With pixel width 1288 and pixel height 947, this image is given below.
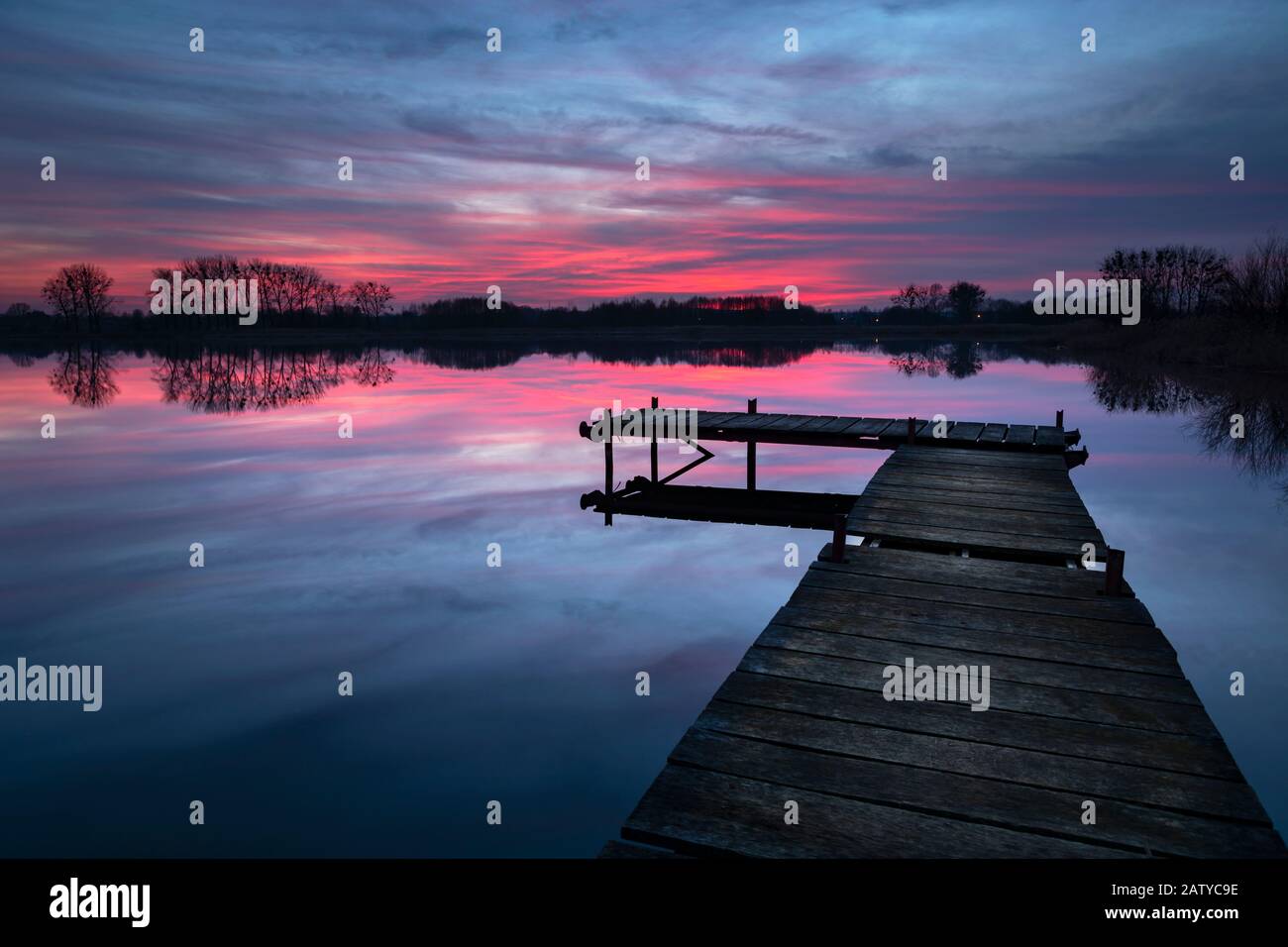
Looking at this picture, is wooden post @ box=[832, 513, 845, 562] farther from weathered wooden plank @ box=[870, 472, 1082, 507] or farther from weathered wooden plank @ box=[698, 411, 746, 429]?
weathered wooden plank @ box=[698, 411, 746, 429]

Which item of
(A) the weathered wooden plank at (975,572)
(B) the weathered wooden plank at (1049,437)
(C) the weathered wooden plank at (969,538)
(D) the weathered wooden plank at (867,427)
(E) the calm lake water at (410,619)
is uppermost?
(D) the weathered wooden plank at (867,427)

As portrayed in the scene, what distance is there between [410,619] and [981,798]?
8684 millimetres

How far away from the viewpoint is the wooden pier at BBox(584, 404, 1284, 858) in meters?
3.47

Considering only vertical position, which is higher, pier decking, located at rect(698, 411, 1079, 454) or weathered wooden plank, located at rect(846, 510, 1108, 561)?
pier decking, located at rect(698, 411, 1079, 454)

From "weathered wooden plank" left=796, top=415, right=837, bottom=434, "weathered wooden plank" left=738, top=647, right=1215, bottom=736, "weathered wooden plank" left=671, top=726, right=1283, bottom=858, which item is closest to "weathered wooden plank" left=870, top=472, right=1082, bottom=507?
"weathered wooden plank" left=796, top=415, right=837, bottom=434

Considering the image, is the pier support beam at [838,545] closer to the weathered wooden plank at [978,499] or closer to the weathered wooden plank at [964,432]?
the weathered wooden plank at [978,499]

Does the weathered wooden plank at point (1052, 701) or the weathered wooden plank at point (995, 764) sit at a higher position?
the weathered wooden plank at point (1052, 701)

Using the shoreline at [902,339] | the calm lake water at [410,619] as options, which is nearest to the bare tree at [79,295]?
the shoreline at [902,339]

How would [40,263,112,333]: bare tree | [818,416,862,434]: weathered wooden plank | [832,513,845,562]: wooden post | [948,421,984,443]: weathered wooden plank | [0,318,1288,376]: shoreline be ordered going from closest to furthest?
[832,513,845,562]: wooden post → [948,421,984,443]: weathered wooden plank → [818,416,862,434]: weathered wooden plank → [0,318,1288,376]: shoreline → [40,263,112,333]: bare tree

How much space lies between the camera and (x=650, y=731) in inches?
316

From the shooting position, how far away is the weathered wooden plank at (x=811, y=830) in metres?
3.36

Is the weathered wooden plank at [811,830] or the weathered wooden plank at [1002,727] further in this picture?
the weathered wooden plank at [1002,727]

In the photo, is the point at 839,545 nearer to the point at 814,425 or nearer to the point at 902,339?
the point at 814,425

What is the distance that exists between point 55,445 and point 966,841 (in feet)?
97.0
